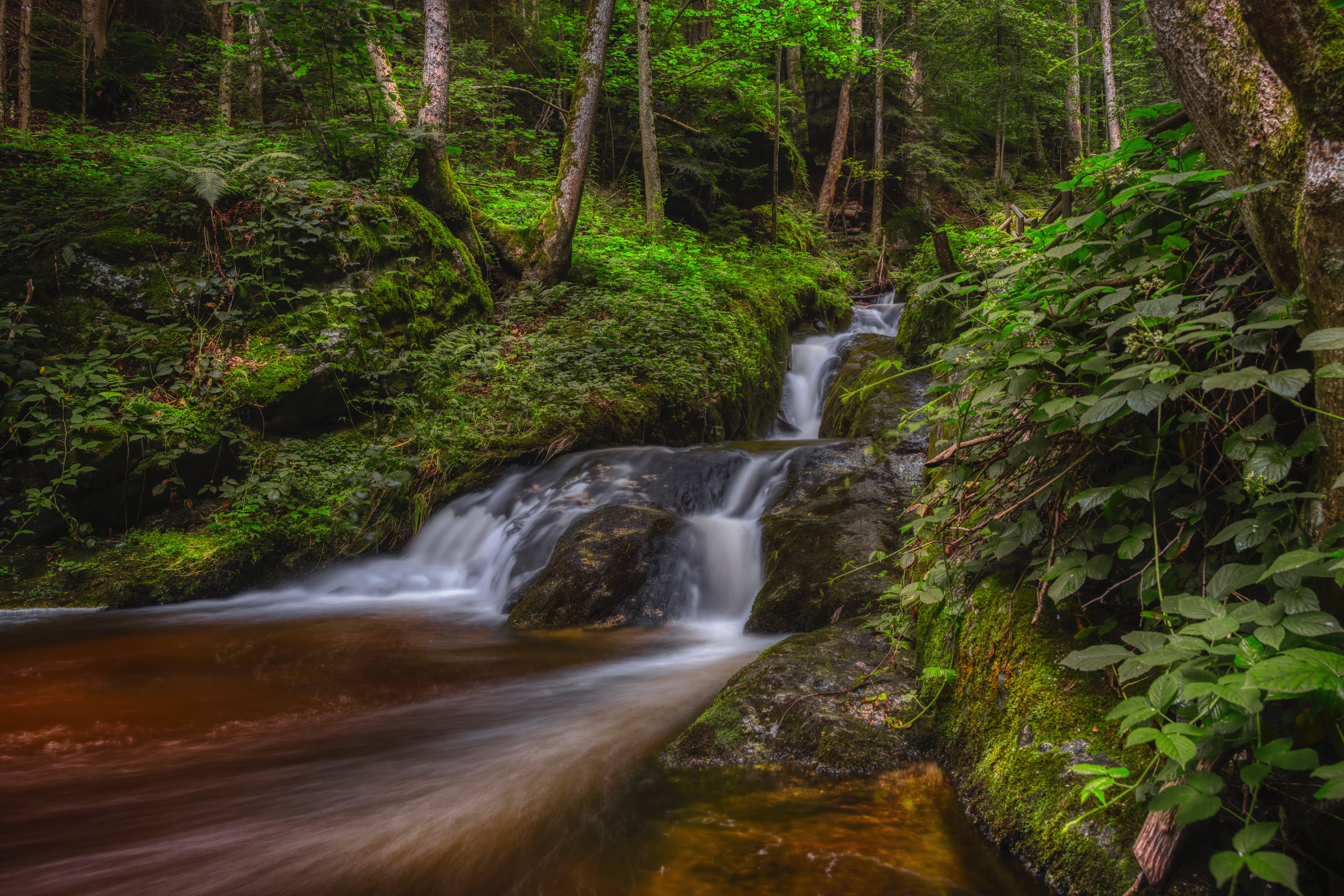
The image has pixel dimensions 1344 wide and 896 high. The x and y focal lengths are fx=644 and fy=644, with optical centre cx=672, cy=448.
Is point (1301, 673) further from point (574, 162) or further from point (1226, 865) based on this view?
point (574, 162)

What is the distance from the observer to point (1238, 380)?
1.58m

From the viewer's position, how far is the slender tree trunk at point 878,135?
59.8ft

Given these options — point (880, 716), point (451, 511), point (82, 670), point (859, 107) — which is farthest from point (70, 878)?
point (859, 107)

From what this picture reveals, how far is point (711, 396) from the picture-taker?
9.04 meters

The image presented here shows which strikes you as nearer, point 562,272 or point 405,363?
point 405,363

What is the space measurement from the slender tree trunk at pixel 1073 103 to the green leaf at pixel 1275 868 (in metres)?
19.9

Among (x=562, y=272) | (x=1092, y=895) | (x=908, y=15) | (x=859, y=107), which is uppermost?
(x=908, y=15)

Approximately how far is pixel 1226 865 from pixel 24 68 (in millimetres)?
16770

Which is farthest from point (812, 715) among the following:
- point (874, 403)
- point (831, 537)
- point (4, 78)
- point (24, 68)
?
point (4, 78)

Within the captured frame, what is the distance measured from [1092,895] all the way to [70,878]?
3259 mm

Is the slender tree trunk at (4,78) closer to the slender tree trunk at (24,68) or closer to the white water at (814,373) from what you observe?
the slender tree trunk at (24,68)

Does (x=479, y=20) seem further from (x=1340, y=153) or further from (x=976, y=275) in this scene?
(x=1340, y=153)

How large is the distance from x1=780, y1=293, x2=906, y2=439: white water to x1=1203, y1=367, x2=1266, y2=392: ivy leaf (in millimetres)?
8661

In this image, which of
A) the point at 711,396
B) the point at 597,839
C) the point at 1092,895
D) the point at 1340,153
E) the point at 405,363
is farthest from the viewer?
the point at 711,396
